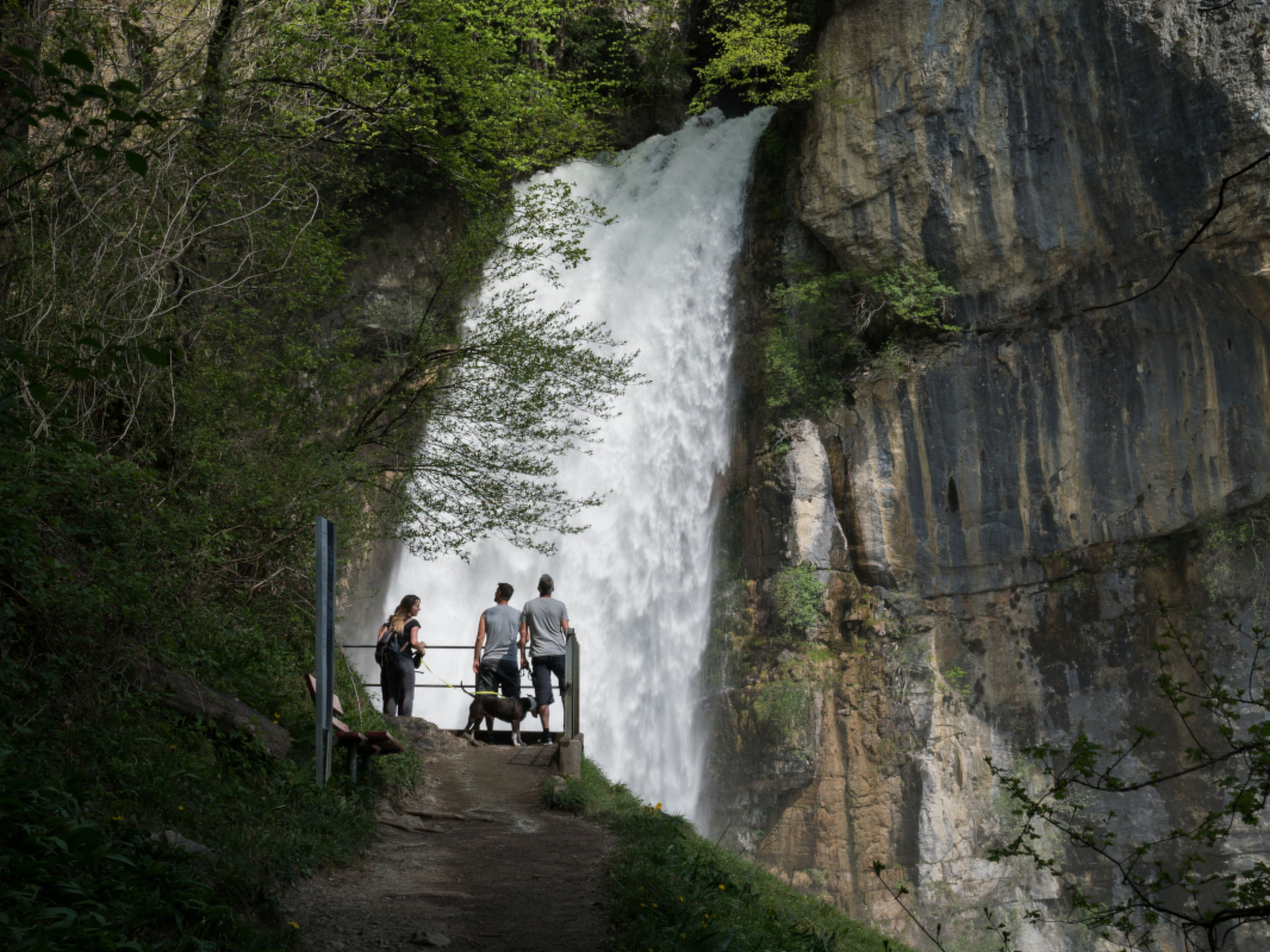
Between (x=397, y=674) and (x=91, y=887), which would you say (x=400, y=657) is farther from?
(x=91, y=887)

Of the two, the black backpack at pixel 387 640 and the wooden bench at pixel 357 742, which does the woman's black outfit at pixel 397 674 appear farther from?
the wooden bench at pixel 357 742

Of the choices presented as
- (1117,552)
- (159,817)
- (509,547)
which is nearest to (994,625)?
(1117,552)

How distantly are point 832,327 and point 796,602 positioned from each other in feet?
16.7

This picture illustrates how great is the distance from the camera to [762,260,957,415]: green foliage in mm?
17766

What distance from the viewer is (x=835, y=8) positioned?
714 inches

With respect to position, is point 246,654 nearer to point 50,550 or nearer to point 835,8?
point 50,550

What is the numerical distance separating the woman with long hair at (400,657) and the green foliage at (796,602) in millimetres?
8637

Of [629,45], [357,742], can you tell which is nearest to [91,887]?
[357,742]

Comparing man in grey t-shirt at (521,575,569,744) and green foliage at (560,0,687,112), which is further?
green foliage at (560,0,687,112)

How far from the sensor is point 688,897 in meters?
5.60

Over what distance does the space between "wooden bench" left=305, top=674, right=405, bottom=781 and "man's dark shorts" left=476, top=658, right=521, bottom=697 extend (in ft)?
9.79

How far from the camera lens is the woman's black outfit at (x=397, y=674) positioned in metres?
10.2

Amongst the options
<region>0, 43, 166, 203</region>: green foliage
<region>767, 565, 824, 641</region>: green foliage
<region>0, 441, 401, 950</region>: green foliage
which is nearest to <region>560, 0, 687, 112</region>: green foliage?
<region>767, 565, 824, 641</region>: green foliage

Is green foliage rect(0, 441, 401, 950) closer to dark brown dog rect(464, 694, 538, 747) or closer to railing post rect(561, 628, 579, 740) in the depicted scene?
railing post rect(561, 628, 579, 740)
